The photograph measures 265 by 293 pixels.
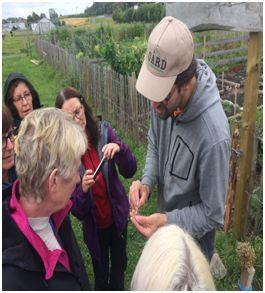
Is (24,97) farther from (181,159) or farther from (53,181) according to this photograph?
(53,181)

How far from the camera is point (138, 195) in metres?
2.56

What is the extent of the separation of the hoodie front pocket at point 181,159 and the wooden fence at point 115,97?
4.00 meters

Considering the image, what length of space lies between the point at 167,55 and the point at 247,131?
62.0 inches

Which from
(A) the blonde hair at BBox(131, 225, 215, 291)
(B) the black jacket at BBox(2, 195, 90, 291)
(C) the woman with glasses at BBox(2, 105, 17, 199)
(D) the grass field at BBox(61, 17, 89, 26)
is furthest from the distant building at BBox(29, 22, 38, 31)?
(A) the blonde hair at BBox(131, 225, 215, 291)

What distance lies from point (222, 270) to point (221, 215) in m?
1.48

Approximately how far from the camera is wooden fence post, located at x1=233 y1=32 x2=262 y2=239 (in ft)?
9.53

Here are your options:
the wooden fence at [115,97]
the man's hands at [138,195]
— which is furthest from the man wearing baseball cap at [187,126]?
the wooden fence at [115,97]

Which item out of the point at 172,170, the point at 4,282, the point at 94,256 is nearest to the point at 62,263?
A: the point at 4,282

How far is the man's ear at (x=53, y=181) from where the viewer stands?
160cm

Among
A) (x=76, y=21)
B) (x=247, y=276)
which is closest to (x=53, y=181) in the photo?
(x=247, y=276)

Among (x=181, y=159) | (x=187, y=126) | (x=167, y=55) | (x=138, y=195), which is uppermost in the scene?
(x=167, y=55)

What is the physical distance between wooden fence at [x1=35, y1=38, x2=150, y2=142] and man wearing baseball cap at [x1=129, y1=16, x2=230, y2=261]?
4026 mm

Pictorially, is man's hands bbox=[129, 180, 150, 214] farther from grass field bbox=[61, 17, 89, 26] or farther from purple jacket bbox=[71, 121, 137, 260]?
grass field bbox=[61, 17, 89, 26]

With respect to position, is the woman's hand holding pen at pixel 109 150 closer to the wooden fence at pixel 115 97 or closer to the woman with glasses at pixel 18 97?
the woman with glasses at pixel 18 97
